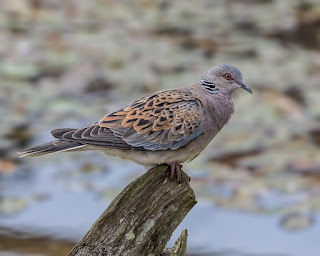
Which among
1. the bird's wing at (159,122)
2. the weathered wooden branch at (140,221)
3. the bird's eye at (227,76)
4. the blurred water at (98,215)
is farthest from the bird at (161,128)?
the blurred water at (98,215)

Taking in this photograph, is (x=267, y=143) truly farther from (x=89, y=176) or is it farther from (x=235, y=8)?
(x=235, y=8)

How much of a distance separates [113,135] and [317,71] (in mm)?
→ 6207

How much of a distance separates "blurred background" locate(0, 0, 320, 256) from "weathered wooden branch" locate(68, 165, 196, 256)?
3141 millimetres

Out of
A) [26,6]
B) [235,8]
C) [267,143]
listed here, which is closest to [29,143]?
[267,143]

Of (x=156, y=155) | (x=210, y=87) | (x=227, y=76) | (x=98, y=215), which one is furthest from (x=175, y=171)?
(x=98, y=215)

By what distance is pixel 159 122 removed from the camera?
5.55m

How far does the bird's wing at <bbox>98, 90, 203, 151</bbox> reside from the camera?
5.43 m

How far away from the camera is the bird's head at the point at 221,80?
583 centimetres

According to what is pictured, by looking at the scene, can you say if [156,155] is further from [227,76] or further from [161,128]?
[227,76]

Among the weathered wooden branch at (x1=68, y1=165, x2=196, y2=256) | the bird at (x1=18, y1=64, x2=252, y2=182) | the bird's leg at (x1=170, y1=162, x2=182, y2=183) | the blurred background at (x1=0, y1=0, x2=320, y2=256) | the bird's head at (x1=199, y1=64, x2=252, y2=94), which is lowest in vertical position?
the weathered wooden branch at (x1=68, y1=165, x2=196, y2=256)

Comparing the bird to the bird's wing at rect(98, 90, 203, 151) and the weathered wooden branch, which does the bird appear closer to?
the bird's wing at rect(98, 90, 203, 151)

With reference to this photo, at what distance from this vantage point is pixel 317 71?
431 inches

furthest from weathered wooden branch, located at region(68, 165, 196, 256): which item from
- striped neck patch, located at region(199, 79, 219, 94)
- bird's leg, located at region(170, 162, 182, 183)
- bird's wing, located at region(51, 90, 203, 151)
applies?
striped neck patch, located at region(199, 79, 219, 94)

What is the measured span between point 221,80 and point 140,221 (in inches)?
69.2
